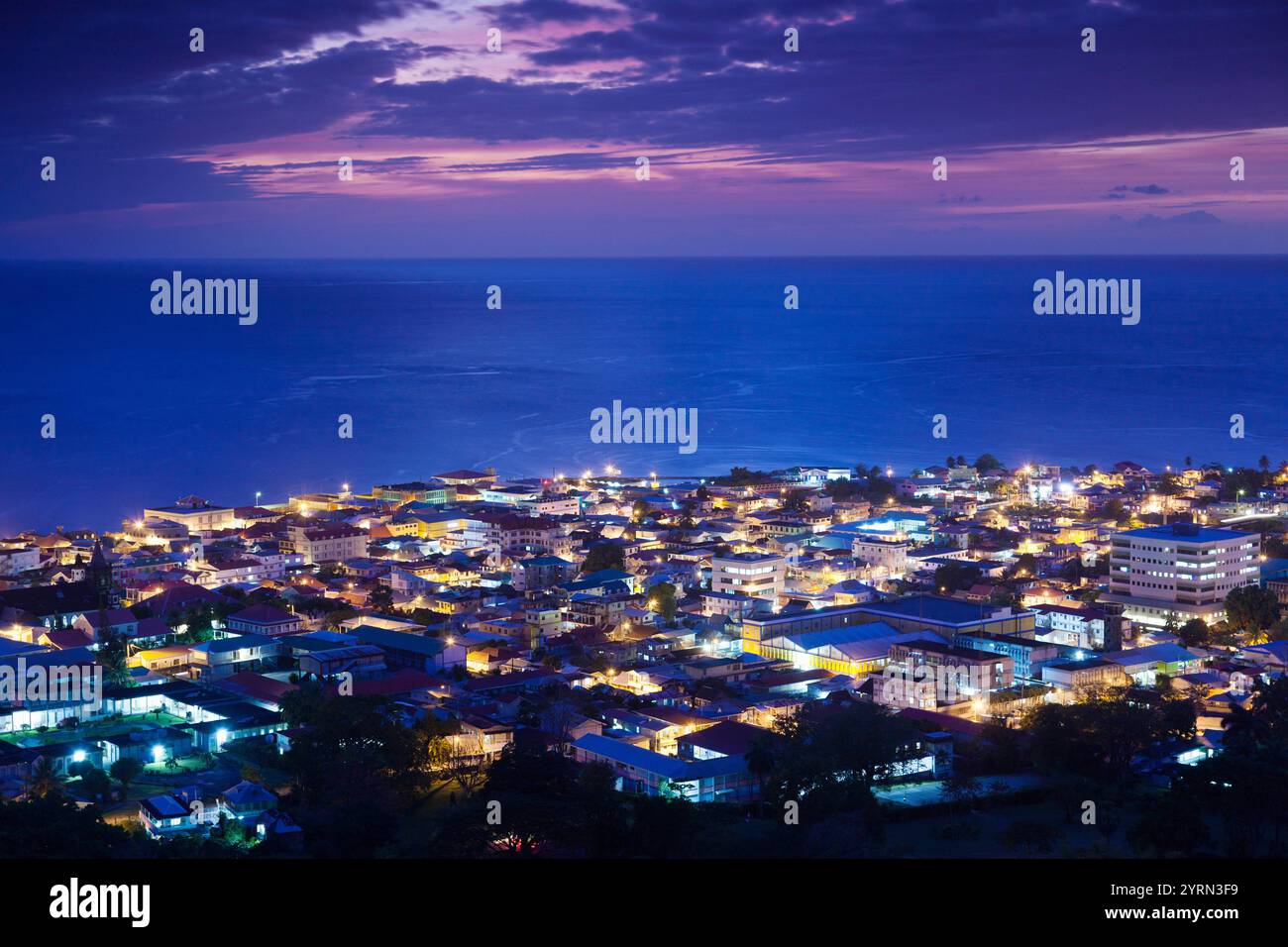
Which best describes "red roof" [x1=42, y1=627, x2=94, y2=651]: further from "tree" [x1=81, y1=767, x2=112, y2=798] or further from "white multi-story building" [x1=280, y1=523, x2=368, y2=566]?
"white multi-story building" [x1=280, y1=523, x2=368, y2=566]

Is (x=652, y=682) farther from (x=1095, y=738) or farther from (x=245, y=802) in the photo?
(x=245, y=802)

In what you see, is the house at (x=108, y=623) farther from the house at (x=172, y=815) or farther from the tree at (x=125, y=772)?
the house at (x=172, y=815)

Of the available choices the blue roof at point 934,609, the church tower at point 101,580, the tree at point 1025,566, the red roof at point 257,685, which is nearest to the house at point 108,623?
the church tower at point 101,580

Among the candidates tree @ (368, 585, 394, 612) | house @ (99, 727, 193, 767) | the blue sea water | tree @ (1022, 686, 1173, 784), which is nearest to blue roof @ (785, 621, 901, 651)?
tree @ (1022, 686, 1173, 784)

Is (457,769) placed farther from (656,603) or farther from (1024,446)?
(1024,446)

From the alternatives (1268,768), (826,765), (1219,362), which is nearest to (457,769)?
(826,765)

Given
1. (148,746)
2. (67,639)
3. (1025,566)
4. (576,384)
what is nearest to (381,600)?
(67,639)
